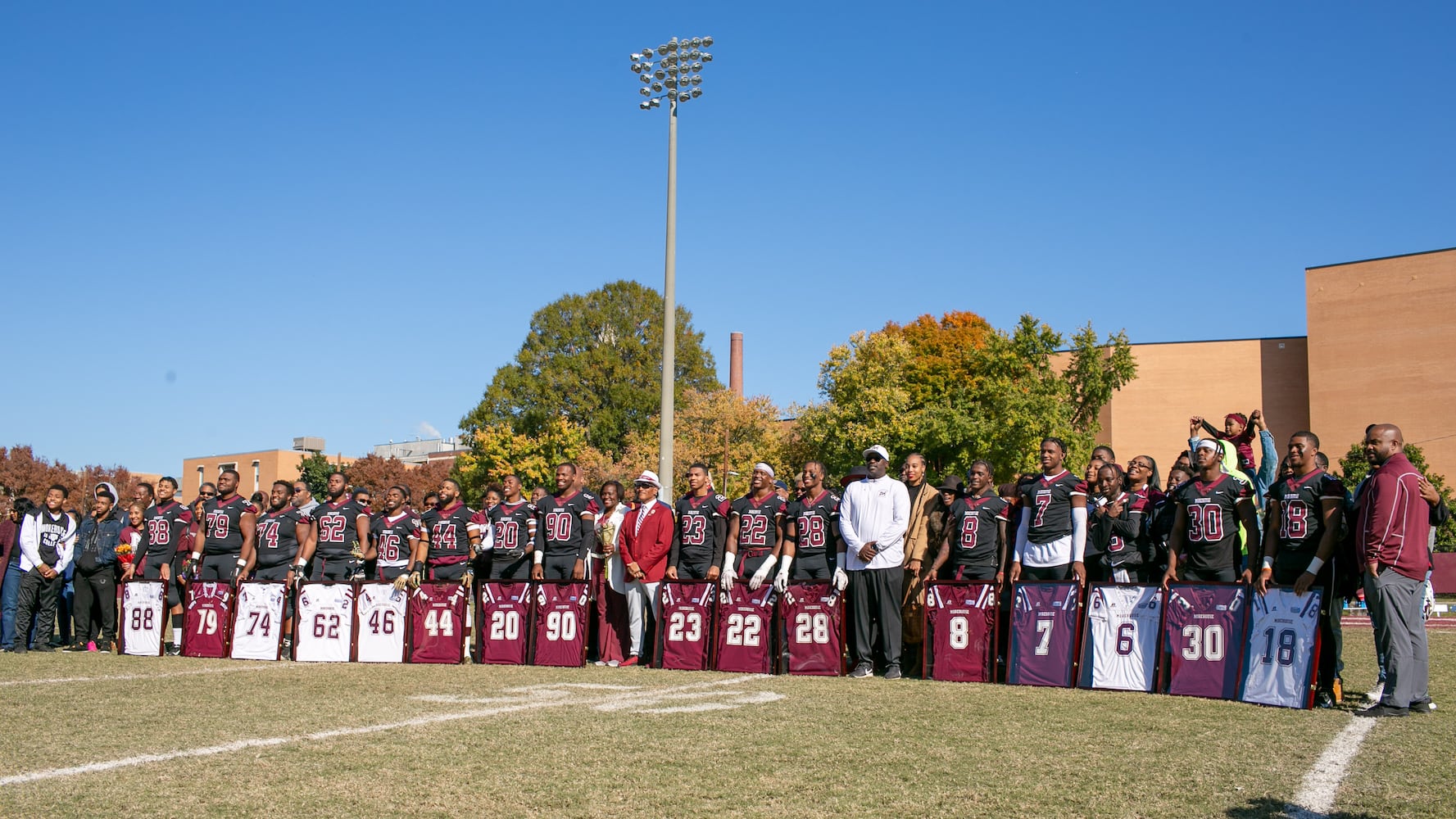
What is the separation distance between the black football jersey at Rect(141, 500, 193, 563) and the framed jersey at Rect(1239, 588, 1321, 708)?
37.2ft

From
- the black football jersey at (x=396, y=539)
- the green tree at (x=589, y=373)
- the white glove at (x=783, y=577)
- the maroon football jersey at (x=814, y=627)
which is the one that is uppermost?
the green tree at (x=589, y=373)

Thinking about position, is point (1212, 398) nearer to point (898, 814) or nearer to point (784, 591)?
point (784, 591)

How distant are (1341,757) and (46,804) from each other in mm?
6384

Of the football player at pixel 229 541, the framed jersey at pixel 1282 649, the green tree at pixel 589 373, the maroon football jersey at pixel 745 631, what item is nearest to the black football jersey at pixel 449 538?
the football player at pixel 229 541

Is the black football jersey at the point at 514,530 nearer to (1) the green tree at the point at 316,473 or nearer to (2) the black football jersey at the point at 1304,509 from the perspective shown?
(2) the black football jersey at the point at 1304,509

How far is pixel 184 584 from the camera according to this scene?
1352 cm

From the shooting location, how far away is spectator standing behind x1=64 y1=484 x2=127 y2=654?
47.1 ft

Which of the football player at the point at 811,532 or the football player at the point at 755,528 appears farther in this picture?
the football player at the point at 755,528

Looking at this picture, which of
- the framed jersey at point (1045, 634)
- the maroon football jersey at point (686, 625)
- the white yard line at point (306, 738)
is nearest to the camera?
the white yard line at point (306, 738)

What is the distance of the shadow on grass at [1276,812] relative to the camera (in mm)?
5094

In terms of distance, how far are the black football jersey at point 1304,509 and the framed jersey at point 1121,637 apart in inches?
42.3

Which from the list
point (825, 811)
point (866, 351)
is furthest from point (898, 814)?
point (866, 351)

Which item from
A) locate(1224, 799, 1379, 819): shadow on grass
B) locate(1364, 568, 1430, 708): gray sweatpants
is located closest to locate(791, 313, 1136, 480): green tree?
locate(1364, 568, 1430, 708): gray sweatpants

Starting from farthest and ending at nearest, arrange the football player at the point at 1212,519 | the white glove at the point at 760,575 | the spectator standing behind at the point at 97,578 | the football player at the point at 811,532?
the spectator standing behind at the point at 97,578
the football player at the point at 811,532
the white glove at the point at 760,575
the football player at the point at 1212,519
